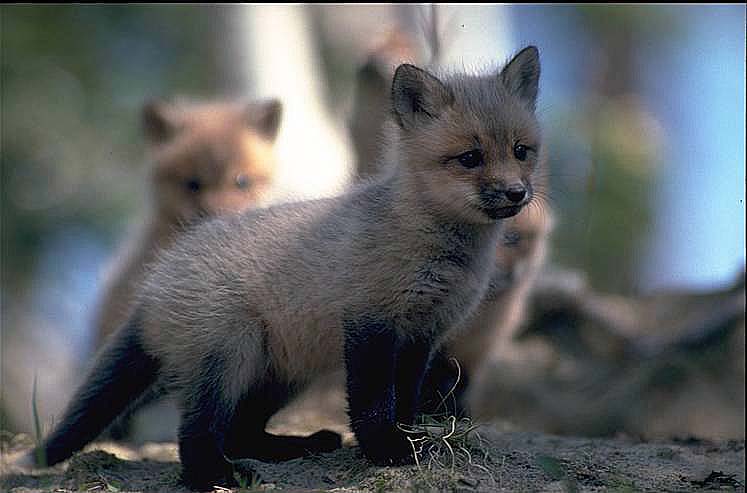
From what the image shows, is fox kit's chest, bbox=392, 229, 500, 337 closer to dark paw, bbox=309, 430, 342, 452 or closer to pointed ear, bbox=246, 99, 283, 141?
dark paw, bbox=309, 430, 342, 452

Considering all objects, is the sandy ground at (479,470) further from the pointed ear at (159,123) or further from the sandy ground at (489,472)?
the pointed ear at (159,123)

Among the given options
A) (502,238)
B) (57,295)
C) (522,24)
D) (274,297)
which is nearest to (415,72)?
(502,238)

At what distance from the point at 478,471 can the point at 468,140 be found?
5.37 ft

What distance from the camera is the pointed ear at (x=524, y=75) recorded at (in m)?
5.42

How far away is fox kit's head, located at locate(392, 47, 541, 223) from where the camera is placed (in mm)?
4910

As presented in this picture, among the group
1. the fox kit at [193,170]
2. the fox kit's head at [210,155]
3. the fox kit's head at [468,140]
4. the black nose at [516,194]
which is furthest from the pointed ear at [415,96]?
the fox kit at [193,170]

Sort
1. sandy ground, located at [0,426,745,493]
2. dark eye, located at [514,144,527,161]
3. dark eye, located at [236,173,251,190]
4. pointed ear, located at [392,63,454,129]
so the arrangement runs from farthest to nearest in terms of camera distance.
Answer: dark eye, located at [236,173,251,190] → pointed ear, located at [392,63,454,129] → dark eye, located at [514,144,527,161] → sandy ground, located at [0,426,745,493]

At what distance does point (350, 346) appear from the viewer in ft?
16.1

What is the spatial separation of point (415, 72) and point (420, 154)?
17.3 inches

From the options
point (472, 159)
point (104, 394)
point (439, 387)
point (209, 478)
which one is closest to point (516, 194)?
point (472, 159)

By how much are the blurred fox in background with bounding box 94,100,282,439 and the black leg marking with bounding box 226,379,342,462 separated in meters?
2.64

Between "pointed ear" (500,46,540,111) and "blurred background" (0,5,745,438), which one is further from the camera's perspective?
"blurred background" (0,5,745,438)

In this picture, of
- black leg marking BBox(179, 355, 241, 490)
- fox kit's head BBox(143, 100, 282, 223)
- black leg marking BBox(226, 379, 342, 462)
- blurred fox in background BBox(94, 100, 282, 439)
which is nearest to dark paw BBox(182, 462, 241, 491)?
black leg marking BBox(179, 355, 241, 490)

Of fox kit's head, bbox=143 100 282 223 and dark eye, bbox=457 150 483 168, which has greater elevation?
dark eye, bbox=457 150 483 168
